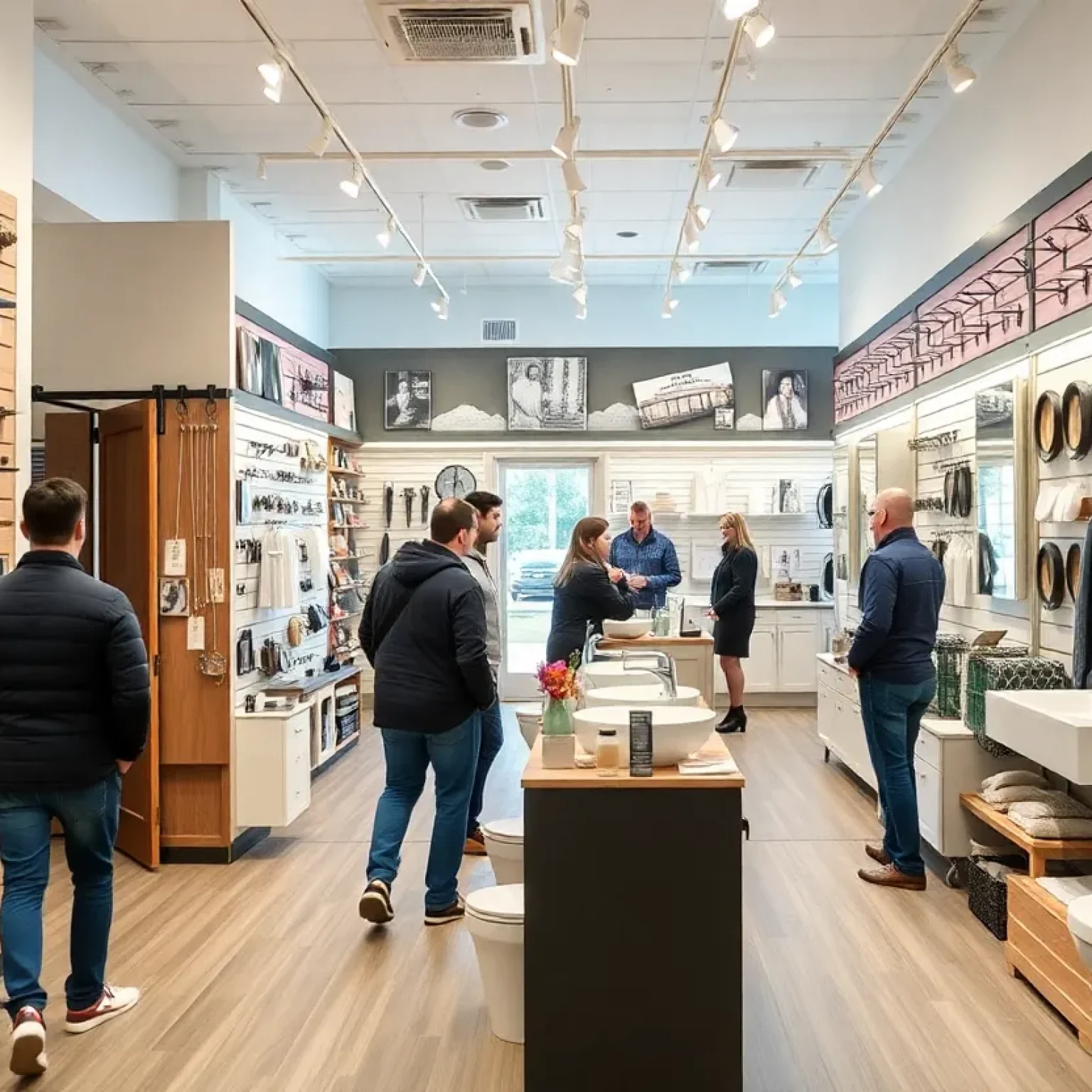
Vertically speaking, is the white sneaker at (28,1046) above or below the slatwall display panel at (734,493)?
below

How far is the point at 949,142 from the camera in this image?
19.7 ft

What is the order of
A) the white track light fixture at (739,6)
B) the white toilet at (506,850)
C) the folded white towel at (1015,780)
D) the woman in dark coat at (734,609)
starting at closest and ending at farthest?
1. the white track light fixture at (739,6)
2. the white toilet at (506,850)
3. the folded white towel at (1015,780)
4. the woman in dark coat at (734,609)

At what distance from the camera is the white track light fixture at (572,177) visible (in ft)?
17.7

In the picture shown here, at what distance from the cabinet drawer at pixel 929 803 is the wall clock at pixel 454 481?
597 centimetres

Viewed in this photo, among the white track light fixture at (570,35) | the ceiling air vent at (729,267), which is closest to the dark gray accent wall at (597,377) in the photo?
the ceiling air vent at (729,267)

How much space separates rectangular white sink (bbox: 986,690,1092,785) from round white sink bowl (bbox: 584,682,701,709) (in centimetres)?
100

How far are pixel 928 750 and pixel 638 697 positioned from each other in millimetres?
1876

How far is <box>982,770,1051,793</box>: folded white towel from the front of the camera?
4441 mm

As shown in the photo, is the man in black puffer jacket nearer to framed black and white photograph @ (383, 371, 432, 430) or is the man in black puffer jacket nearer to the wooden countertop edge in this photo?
the wooden countertop edge

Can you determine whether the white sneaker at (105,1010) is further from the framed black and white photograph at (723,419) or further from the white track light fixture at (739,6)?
the framed black and white photograph at (723,419)

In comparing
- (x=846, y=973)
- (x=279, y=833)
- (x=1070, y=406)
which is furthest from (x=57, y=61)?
(x=846, y=973)

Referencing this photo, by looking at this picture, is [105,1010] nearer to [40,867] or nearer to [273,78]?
[40,867]

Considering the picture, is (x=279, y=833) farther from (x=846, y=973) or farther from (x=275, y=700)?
(x=846, y=973)

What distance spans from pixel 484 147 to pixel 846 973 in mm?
5091
